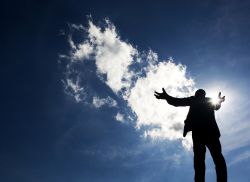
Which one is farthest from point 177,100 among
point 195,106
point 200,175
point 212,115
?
point 200,175

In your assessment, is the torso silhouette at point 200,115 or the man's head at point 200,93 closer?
the torso silhouette at point 200,115

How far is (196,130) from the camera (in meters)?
7.88

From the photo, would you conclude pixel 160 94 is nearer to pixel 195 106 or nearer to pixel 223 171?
pixel 195 106

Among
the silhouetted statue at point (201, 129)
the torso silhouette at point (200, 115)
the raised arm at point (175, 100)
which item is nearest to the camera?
the silhouetted statue at point (201, 129)

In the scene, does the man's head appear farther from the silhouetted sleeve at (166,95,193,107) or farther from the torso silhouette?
the silhouetted sleeve at (166,95,193,107)

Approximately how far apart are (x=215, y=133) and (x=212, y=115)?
0.61 metres

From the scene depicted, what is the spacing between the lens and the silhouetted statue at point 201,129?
7.22m

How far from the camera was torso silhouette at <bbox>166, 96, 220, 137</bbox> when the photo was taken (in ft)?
25.7

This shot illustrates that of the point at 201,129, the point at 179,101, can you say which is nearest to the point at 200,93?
the point at 179,101

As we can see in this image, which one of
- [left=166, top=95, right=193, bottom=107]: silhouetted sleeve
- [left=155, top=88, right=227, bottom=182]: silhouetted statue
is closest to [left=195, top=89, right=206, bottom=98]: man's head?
[left=155, top=88, right=227, bottom=182]: silhouetted statue

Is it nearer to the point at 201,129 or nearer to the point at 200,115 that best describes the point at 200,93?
the point at 200,115

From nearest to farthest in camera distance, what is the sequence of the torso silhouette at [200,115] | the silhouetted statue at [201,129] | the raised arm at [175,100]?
the silhouetted statue at [201,129] < the torso silhouette at [200,115] < the raised arm at [175,100]

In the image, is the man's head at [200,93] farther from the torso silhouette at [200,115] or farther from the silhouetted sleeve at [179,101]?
the silhouetted sleeve at [179,101]

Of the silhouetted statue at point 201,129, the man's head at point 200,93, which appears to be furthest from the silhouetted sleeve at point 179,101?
the man's head at point 200,93
